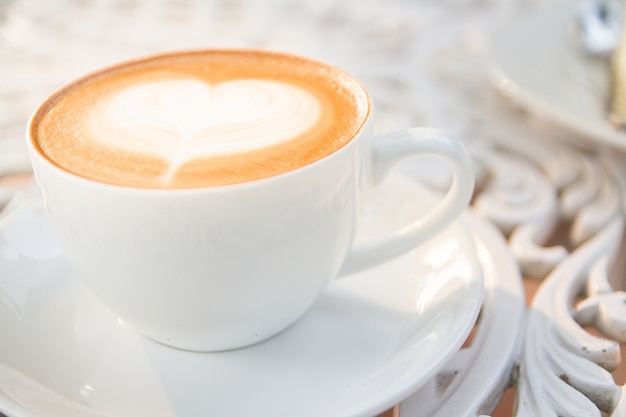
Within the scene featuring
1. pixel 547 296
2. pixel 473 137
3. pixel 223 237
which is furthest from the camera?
pixel 473 137

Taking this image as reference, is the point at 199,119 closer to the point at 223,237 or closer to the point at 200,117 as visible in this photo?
the point at 200,117

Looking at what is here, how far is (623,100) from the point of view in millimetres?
760

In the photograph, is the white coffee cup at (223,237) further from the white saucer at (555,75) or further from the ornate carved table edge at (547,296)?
the white saucer at (555,75)

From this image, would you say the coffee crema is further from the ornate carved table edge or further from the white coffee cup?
the ornate carved table edge

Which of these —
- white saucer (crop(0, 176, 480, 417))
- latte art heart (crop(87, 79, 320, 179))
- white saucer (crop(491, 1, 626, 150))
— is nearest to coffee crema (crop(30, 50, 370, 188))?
latte art heart (crop(87, 79, 320, 179))

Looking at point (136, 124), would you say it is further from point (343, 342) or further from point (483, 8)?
point (483, 8)

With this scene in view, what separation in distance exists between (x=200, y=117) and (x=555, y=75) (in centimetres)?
53

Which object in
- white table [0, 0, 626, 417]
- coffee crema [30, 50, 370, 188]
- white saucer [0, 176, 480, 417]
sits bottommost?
white table [0, 0, 626, 417]

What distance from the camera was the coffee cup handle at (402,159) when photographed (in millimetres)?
483

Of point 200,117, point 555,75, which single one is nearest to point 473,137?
point 555,75

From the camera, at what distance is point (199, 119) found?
489 mm

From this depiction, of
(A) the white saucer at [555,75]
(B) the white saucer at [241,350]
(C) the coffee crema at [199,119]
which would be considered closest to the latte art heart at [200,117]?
(C) the coffee crema at [199,119]

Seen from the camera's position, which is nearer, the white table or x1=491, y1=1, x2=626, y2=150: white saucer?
the white table

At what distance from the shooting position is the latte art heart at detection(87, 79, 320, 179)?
1.50 feet
